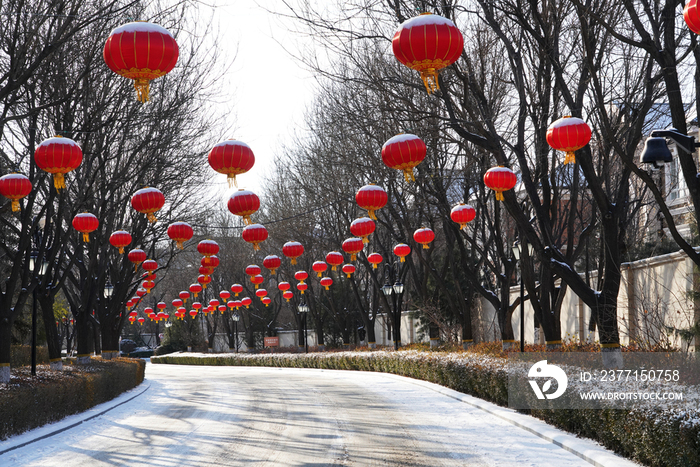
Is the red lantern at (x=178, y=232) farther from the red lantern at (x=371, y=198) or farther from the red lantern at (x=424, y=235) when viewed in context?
the red lantern at (x=424, y=235)

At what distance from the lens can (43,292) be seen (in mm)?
17391

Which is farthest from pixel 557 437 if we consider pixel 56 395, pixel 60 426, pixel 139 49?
pixel 56 395

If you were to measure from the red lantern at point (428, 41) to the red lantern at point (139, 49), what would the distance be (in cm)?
307

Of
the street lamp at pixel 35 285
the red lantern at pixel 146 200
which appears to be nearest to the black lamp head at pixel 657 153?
the red lantern at pixel 146 200

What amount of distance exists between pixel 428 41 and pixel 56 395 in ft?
34.6

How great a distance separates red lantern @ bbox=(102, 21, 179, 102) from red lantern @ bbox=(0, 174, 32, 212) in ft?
17.2

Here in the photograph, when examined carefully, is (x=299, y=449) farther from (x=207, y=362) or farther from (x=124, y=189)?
(x=207, y=362)

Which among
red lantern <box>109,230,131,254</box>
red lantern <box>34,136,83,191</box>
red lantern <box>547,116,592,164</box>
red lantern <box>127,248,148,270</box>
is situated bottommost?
red lantern <box>127,248,148,270</box>

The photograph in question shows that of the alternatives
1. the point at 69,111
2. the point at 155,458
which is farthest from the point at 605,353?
the point at 69,111

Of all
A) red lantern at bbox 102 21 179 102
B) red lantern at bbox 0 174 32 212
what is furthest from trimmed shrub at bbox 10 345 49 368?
red lantern at bbox 102 21 179 102

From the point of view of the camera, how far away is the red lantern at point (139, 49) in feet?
25.6

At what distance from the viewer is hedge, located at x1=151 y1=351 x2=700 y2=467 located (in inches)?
263

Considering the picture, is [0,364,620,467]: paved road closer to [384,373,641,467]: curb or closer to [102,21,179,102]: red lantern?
[384,373,641,467]: curb

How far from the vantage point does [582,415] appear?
9562 mm
